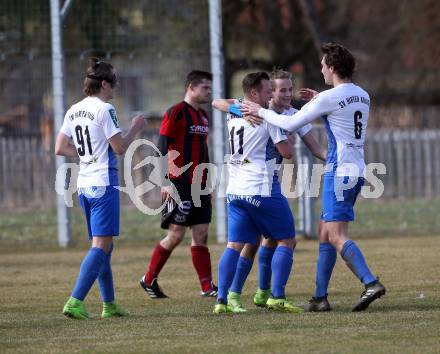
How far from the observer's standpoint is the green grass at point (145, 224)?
18.2 m

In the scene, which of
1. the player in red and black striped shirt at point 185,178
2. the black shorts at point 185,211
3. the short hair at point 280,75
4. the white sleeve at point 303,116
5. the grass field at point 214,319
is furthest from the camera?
the black shorts at point 185,211

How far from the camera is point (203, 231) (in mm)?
11398

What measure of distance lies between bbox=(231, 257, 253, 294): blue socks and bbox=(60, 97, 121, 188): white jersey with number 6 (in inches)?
52.7

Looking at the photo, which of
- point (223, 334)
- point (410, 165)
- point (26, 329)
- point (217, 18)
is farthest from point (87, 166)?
point (410, 165)

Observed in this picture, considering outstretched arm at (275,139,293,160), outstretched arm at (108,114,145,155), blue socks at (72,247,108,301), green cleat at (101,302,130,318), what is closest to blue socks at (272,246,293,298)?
outstretched arm at (275,139,293,160)

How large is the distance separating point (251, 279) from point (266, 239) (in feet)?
8.28

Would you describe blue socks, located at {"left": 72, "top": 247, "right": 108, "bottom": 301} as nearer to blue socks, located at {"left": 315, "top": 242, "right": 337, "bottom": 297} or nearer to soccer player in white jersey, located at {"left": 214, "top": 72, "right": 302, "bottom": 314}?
soccer player in white jersey, located at {"left": 214, "top": 72, "right": 302, "bottom": 314}

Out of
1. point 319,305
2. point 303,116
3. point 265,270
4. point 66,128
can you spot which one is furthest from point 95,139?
point 319,305

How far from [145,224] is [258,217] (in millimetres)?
10323

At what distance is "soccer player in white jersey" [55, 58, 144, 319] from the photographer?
9.08 metres

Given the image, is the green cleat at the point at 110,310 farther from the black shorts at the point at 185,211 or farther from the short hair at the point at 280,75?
the short hair at the point at 280,75

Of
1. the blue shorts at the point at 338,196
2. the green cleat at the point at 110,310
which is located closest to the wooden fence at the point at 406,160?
the green cleat at the point at 110,310

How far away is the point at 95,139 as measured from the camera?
30.0 ft

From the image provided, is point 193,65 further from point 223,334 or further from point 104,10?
point 223,334
